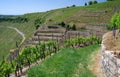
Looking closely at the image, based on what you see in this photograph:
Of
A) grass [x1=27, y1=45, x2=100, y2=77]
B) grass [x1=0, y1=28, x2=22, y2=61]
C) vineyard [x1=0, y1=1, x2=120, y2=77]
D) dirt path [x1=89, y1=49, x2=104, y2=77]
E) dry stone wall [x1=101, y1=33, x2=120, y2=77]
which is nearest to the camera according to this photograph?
dry stone wall [x1=101, y1=33, x2=120, y2=77]

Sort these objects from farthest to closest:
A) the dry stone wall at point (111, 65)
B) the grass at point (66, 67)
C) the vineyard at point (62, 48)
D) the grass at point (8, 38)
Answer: the grass at point (8, 38) → the vineyard at point (62, 48) → the grass at point (66, 67) → the dry stone wall at point (111, 65)

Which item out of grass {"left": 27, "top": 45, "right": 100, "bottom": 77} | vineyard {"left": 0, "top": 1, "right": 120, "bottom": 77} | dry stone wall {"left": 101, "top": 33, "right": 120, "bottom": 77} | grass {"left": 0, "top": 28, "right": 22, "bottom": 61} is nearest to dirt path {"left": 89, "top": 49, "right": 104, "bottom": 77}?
grass {"left": 27, "top": 45, "right": 100, "bottom": 77}

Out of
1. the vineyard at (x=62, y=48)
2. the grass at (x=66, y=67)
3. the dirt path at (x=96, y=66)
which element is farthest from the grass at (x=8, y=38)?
the dirt path at (x=96, y=66)

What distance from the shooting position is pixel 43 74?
116 feet

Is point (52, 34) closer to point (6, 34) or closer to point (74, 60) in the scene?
point (74, 60)

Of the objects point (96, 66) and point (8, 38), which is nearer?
point (96, 66)

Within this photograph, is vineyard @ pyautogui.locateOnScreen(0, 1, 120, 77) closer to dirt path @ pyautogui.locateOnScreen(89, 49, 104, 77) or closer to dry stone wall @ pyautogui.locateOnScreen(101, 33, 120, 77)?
dirt path @ pyautogui.locateOnScreen(89, 49, 104, 77)

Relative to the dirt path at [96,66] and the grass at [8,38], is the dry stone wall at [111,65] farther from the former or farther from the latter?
the grass at [8,38]

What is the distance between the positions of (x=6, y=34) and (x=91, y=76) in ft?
537

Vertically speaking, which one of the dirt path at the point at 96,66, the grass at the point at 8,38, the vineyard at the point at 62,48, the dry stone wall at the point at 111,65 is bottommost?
the grass at the point at 8,38

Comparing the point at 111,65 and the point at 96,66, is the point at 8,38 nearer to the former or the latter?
the point at 96,66

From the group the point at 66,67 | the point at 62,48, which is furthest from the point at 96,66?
the point at 62,48

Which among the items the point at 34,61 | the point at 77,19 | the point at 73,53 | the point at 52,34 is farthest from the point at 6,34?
the point at 73,53

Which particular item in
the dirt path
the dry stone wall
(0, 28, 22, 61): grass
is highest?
the dry stone wall
